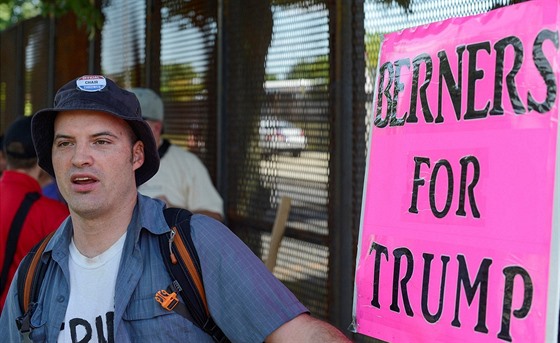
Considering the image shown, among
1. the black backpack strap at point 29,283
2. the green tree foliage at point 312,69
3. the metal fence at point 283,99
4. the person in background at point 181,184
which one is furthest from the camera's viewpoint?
the person in background at point 181,184

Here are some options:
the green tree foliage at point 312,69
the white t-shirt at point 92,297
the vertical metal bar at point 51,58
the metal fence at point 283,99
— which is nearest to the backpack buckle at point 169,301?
the white t-shirt at point 92,297

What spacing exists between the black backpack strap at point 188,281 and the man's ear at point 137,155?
0.37 m

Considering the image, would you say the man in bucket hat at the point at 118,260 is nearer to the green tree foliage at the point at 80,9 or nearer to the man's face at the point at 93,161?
the man's face at the point at 93,161

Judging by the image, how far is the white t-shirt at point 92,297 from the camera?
2.76 meters

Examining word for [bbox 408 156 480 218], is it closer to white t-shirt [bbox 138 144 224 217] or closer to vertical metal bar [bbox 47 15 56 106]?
white t-shirt [bbox 138 144 224 217]

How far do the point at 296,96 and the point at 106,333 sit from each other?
2649mm

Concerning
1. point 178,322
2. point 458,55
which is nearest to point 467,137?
point 458,55

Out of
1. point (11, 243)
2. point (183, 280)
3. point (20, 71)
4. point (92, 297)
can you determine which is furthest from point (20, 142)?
point (20, 71)

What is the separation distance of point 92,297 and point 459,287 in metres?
1.16

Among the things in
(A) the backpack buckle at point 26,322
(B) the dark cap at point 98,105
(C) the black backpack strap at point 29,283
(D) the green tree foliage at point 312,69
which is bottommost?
(A) the backpack buckle at point 26,322

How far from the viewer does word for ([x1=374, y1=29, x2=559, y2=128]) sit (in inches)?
87.9

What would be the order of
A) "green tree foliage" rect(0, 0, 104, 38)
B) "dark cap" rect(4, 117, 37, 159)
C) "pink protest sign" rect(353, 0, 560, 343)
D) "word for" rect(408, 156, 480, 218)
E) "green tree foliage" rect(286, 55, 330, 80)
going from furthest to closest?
"green tree foliage" rect(0, 0, 104, 38) < "green tree foliage" rect(286, 55, 330, 80) < "dark cap" rect(4, 117, 37, 159) < "word for" rect(408, 156, 480, 218) < "pink protest sign" rect(353, 0, 560, 343)

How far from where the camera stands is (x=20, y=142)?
179 inches

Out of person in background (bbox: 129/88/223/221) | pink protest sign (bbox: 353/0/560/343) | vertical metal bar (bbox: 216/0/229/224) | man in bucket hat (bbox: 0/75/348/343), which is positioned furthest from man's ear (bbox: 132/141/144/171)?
vertical metal bar (bbox: 216/0/229/224)
